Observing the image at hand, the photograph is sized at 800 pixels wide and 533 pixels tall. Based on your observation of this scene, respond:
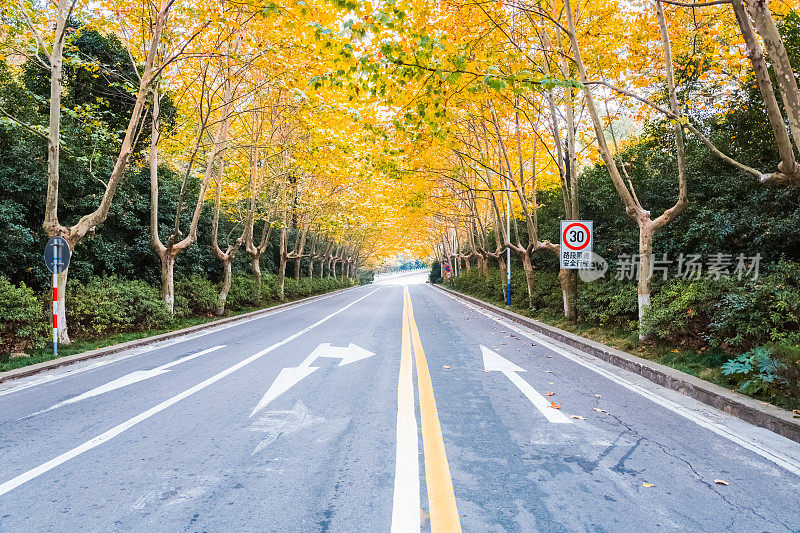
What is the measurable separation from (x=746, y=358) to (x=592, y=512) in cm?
388

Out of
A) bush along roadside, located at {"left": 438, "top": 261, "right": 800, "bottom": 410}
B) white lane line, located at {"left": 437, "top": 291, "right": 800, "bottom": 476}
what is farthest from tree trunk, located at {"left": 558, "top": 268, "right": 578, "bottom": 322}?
white lane line, located at {"left": 437, "top": 291, "right": 800, "bottom": 476}

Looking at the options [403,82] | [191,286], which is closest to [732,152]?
[403,82]

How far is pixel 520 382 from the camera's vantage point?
670 cm

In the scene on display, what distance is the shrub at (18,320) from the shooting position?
8719 millimetres

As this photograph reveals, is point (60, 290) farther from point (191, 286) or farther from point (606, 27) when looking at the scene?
point (606, 27)

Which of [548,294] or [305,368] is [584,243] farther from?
[305,368]

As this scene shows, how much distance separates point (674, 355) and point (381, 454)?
585cm

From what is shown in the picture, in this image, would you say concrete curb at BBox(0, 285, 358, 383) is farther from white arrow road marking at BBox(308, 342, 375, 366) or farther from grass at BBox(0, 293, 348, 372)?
white arrow road marking at BBox(308, 342, 375, 366)

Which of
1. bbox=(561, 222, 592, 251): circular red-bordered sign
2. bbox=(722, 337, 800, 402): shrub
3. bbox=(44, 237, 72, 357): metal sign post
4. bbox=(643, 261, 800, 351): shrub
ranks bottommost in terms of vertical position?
bbox=(722, 337, 800, 402): shrub

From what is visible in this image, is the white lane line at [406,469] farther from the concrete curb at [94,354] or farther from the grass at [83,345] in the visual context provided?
the grass at [83,345]

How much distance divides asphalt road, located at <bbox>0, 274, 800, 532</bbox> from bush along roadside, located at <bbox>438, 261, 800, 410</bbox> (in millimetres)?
793

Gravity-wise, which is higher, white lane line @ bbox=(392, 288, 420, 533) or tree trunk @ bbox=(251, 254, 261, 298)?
tree trunk @ bbox=(251, 254, 261, 298)

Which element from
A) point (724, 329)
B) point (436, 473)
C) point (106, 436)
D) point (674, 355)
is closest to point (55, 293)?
point (106, 436)

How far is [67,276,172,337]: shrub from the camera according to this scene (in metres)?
11.0
